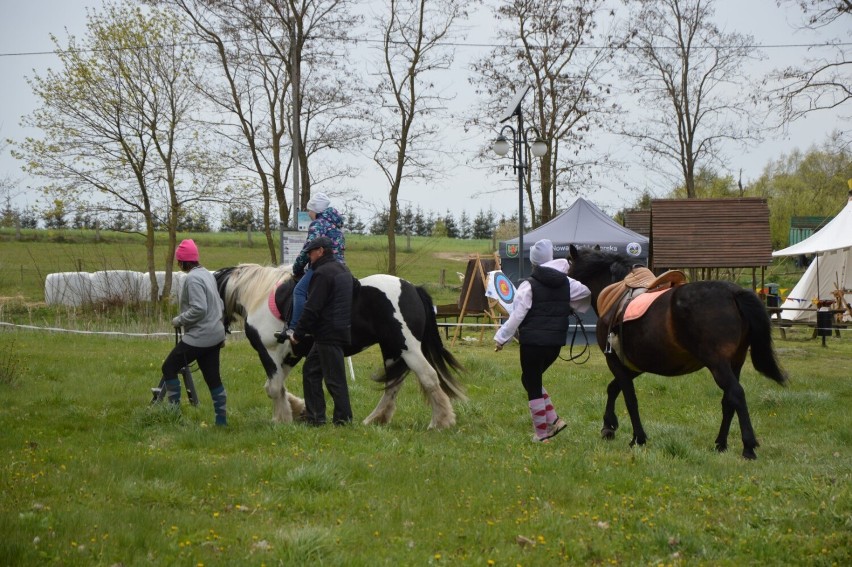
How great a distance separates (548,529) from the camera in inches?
210

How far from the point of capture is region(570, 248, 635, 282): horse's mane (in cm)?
934

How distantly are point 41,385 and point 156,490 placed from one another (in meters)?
6.02

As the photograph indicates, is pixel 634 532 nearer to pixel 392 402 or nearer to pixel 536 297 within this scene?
pixel 536 297

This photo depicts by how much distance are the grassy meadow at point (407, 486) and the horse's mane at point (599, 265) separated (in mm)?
1669

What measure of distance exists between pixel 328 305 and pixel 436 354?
147cm

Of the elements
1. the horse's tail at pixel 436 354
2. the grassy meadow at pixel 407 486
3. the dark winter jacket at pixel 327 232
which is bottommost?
the grassy meadow at pixel 407 486

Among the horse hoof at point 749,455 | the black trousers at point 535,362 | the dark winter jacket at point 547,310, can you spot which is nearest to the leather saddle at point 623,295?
the dark winter jacket at point 547,310

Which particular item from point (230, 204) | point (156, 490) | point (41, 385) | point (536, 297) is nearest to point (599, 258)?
point (536, 297)

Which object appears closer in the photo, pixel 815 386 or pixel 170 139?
pixel 815 386

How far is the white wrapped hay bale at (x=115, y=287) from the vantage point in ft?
73.6

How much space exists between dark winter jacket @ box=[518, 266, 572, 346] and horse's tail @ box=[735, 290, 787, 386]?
Result: 1611 millimetres

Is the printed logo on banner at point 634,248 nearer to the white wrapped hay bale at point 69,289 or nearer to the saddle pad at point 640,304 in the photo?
the saddle pad at point 640,304

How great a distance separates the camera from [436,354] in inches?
382

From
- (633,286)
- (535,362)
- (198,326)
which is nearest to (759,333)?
(633,286)
